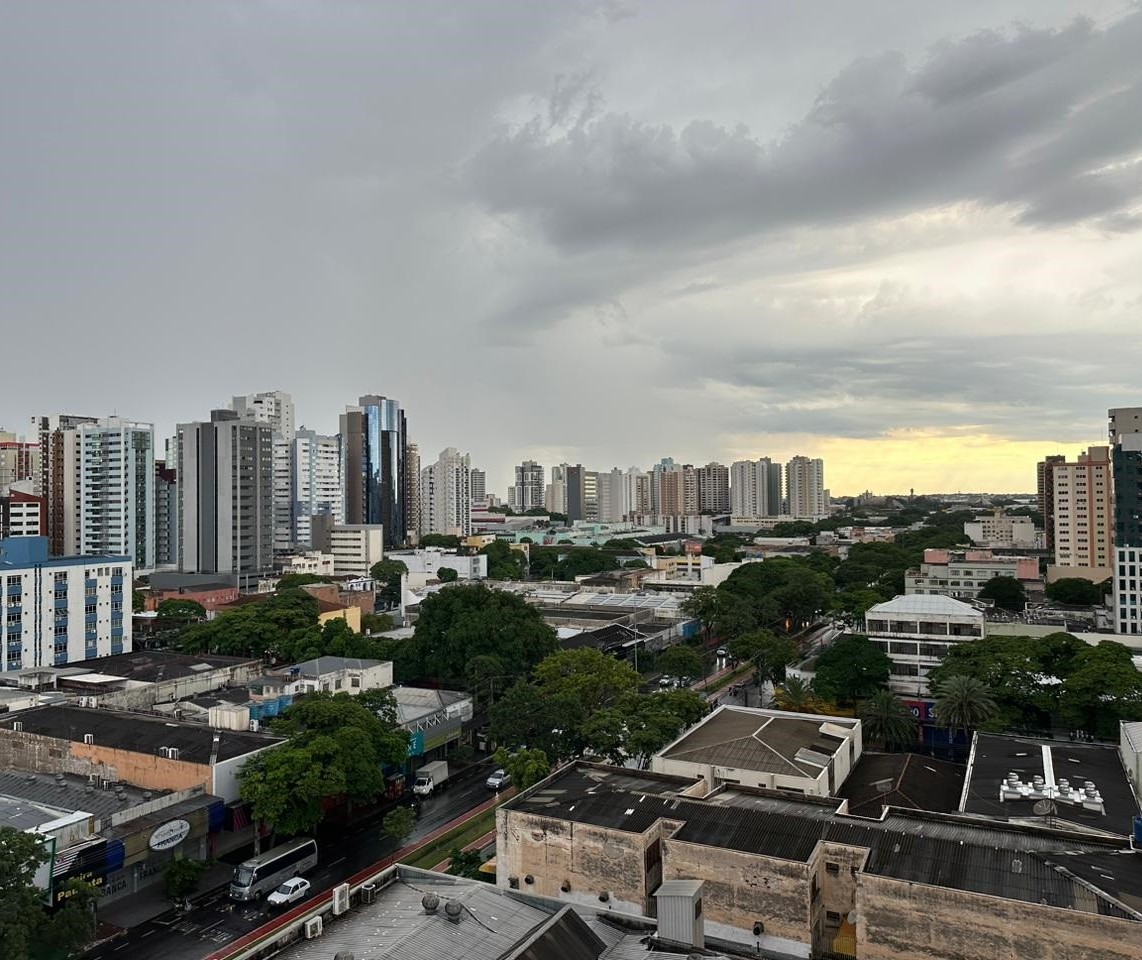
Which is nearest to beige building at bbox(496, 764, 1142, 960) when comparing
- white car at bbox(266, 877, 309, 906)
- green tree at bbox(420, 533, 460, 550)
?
white car at bbox(266, 877, 309, 906)

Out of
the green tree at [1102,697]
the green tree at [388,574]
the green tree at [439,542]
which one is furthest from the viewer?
the green tree at [439,542]

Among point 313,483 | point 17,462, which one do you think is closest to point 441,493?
point 313,483

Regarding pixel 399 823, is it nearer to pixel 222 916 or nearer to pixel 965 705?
pixel 222 916

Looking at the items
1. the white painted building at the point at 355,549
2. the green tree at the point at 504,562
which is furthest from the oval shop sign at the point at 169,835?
the white painted building at the point at 355,549

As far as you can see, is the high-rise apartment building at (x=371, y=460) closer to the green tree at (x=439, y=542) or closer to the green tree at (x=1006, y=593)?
the green tree at (x=439, y=542)

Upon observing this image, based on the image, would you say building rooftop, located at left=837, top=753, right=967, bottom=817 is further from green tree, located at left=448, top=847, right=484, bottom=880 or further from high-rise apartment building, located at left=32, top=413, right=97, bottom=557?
high-rise apartment building, located at left=32, top=413, right=97, bottom=557

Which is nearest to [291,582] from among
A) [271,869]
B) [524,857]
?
[271,869]
